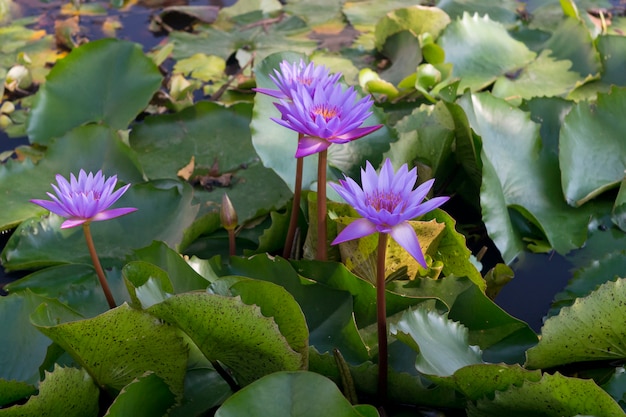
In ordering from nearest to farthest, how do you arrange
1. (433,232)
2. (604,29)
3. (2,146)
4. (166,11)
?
(433,232) → (2,146) → (604,29) → (166,11)

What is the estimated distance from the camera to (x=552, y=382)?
95 centimetres

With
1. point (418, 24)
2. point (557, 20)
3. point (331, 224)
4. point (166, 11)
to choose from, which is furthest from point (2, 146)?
point (557, 20)

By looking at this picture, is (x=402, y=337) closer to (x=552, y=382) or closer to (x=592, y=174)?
(x=552, y=382)

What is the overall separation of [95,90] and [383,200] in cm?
135

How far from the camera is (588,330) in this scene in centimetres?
106

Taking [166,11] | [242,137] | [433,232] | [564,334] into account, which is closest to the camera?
[564,334]

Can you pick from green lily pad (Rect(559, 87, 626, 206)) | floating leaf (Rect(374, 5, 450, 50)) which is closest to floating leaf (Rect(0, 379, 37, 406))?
green lily pad (Rect(559, 87, 626, 206))

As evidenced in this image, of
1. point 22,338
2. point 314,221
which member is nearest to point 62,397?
point 22,338

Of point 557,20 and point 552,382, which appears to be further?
point 557,20

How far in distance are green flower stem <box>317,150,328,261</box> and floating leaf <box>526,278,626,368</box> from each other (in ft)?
1.31

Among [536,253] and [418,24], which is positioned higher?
A: [418,24]

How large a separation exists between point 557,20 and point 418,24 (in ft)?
1.58

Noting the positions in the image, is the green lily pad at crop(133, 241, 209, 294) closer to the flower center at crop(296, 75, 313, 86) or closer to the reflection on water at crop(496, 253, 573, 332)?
the flower center at crop(296, 75, 313, 86)

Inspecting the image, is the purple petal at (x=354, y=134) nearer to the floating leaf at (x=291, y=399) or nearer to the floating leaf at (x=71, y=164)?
the floating leaf at (x=291, y=399)
